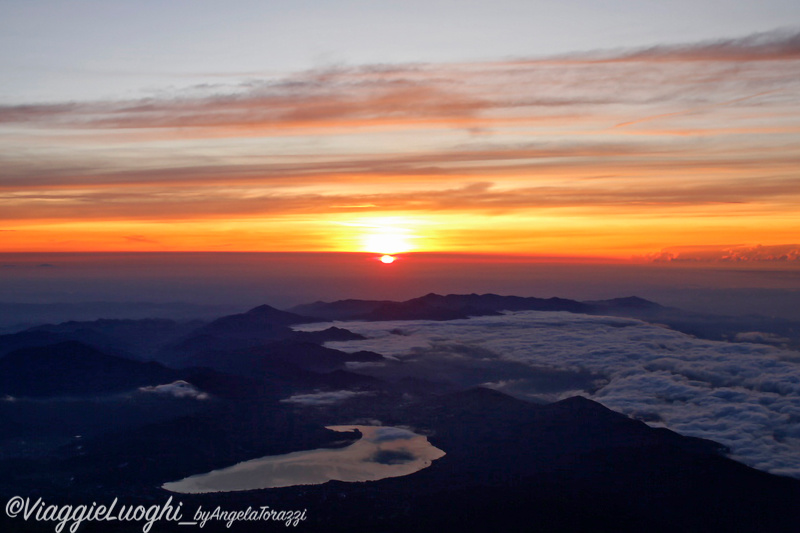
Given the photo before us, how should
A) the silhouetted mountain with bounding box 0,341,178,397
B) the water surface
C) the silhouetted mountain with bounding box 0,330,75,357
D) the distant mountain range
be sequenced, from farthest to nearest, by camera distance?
the silhouetted mountain with bounding box 0,330,75,357 < the silhouetted mountain with bounding box 0,341,178,397 < the water surface < the distant mountain range

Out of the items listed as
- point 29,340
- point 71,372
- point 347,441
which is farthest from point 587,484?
point 29,340

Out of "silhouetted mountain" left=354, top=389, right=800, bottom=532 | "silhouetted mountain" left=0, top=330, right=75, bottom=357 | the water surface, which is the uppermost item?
"silhouetted mountain" left=354, top=389, right=800, bottom=532

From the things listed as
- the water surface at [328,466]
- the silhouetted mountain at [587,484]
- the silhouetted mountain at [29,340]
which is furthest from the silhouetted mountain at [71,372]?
the silhouetted mountain at [587,484]

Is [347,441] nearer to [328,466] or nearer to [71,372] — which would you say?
[328,466]

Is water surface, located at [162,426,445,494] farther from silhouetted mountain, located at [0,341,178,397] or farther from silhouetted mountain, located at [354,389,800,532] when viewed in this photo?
silhouetted mountain, located at [0,341,178,397]

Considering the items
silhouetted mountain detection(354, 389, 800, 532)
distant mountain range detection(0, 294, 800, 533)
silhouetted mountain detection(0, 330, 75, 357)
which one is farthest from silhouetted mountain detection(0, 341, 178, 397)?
silhouetted mountain detection(354, 389, 800, 532)

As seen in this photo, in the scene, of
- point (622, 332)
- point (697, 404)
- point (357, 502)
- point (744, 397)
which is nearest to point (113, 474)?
point (357, 502)

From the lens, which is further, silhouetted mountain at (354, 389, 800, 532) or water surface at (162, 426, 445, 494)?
water surface at (162, 426, 445, 494)

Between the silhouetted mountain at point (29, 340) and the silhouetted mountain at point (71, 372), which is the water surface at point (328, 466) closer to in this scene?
the silhouetted mountain at point (71, 372)
